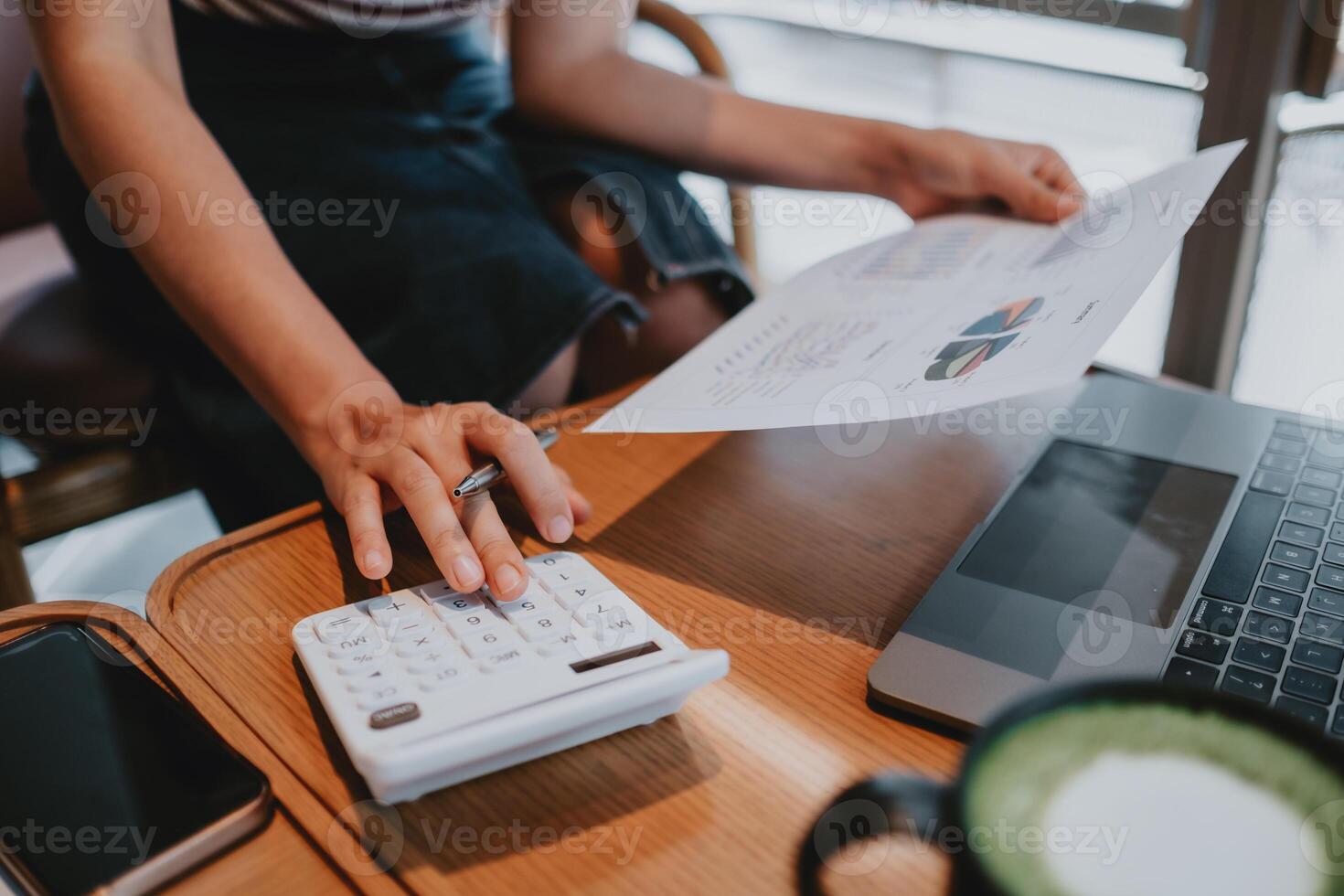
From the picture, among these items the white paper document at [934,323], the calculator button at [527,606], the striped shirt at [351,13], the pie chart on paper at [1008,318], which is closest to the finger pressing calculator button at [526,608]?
the calculator button at [527,606]

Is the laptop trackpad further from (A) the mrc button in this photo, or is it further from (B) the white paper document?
(A) the mrc button

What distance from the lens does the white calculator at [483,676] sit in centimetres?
37

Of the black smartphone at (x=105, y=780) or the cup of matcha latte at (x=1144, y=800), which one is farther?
the black smartphone at (x=105, y=780)

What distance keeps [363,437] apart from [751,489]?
8.6 inches

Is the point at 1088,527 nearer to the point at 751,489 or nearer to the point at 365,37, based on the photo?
the point at 751,489

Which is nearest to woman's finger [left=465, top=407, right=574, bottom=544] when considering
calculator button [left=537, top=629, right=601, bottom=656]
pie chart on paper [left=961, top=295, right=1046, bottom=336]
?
calculator button [left=537, top=629, right=601, bottom=656]

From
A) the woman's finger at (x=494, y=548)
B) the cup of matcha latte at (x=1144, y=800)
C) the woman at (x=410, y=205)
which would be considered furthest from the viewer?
the woman at (x=410, y=205)

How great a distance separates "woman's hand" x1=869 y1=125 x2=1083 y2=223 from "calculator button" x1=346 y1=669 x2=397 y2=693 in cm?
53

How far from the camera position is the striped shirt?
0.78m

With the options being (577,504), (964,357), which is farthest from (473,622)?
(964,357)

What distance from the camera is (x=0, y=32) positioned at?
0.97 m

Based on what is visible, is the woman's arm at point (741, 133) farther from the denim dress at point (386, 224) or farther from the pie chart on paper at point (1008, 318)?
the pie chart on paper at point (1008, 318)

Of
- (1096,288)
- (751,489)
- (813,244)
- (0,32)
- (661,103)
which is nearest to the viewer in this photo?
(1096,288)

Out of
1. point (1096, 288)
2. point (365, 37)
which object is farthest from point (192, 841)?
point (365, 37)
